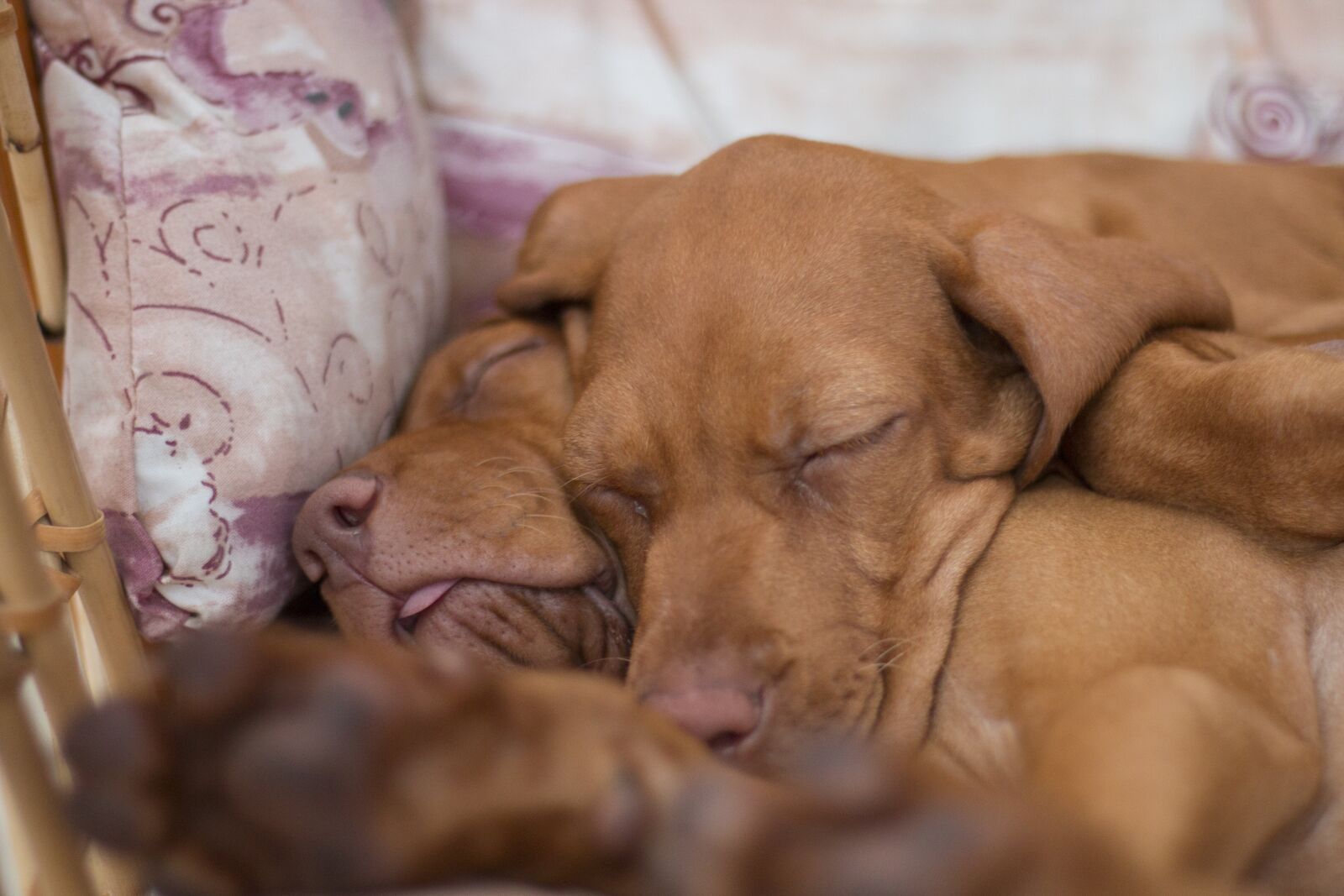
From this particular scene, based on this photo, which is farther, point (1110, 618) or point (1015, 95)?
point (1015, 95)

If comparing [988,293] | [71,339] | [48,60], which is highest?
[48,60]

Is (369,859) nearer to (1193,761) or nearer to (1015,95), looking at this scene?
(1193,761)

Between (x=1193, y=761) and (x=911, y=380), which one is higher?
(x=911, y=380)

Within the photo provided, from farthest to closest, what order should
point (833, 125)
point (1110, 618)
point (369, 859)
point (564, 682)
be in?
1. point (833, 125)
2. point (1110, 618)
3. point (564, 682)
4. point (369, 859)

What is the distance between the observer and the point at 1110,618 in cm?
181

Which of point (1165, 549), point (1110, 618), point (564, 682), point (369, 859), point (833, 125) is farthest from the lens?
point (833, 125)

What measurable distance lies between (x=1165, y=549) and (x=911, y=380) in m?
0.47

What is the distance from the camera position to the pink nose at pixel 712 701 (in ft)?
5.55

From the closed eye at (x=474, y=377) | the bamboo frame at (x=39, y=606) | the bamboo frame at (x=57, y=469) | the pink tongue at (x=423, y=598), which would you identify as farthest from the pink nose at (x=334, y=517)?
the bamboo frame at (x=39, y=606)

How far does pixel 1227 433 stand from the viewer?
196 centimetres

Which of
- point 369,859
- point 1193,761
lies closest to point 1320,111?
point 1193,761

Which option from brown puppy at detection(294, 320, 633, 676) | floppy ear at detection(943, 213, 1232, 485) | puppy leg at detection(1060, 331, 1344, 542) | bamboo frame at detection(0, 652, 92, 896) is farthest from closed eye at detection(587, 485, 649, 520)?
bamboo frame at detection(0, 652, 92, 896)

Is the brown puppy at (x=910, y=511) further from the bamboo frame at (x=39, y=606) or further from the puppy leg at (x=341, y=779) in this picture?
the bamboo frame at (x=39, y=606)

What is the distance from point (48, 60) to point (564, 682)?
5.54 feet
